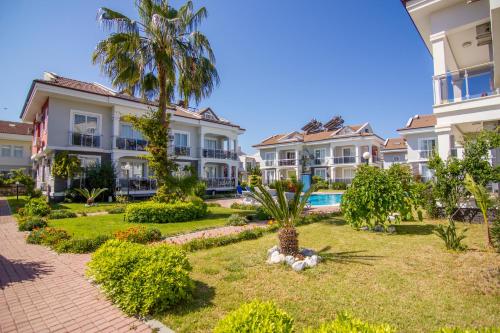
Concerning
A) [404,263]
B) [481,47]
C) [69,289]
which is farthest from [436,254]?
[481,47]

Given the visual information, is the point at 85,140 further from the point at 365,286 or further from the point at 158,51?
the point at 365,286

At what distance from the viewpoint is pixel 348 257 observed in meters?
6.46

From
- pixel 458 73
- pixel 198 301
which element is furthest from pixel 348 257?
pixel 458 73

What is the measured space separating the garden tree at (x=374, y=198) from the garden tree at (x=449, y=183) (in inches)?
84.7

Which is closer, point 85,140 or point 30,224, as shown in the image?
point 30,224

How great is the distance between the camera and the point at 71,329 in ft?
11.7

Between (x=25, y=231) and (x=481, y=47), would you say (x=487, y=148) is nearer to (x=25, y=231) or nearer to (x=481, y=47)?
(x=481, y=47)

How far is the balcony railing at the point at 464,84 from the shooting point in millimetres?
9852

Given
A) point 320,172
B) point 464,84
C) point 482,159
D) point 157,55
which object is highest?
point 157,55

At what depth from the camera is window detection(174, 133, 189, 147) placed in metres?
27.1

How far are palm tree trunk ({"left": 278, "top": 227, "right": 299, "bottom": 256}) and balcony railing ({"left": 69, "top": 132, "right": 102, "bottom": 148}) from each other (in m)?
19.7

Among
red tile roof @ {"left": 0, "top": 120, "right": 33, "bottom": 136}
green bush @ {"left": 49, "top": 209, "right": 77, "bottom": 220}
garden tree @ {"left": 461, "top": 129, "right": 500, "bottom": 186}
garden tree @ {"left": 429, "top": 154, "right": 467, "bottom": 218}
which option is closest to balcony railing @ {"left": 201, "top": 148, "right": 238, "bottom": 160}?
green bush @ {"left": 49, "top": 209, "right": 77, "bottom": 220}

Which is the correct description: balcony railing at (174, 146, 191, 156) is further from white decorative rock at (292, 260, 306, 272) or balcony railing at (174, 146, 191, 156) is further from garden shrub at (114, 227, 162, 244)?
white decorative rock at (292, 260, 306, 272)

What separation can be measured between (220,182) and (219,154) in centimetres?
332
